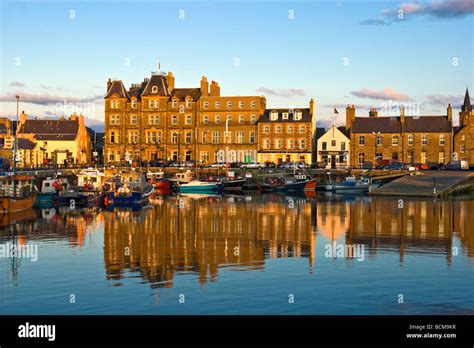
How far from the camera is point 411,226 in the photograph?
43844 millimetres

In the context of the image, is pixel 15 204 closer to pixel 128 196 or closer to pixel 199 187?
pixel 128 196

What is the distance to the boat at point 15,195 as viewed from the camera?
50350 mm

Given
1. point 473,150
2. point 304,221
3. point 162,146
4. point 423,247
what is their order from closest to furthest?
1. point 423,247
2. point 304,221
3. point 473,150
4. point 162,146

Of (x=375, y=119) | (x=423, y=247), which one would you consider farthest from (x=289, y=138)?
(x=423, y=247)

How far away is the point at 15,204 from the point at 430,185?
4774cm

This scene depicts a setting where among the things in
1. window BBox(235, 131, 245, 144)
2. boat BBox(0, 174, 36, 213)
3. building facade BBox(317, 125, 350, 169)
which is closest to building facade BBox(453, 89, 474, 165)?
building facade BBox(317, 125, 350, 169)

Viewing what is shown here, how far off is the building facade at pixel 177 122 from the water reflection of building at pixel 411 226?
46306mm

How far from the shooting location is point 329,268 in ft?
93.8

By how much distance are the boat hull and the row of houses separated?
48394mm

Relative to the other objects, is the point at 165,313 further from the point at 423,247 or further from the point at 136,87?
the point at 136,87

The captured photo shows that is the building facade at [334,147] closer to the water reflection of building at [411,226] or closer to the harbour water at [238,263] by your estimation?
the water reflection of building at [411,226]

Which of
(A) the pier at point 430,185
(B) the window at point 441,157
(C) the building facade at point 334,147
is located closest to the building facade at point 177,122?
(C) the building facade at point 334,147
